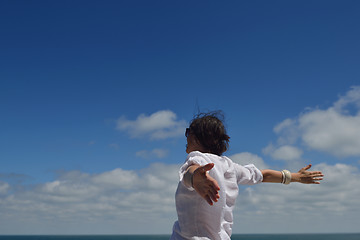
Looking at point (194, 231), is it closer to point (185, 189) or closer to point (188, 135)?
point (185, 189)

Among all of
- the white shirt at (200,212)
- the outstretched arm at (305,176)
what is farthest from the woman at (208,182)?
the outstretched arm at (305,176)

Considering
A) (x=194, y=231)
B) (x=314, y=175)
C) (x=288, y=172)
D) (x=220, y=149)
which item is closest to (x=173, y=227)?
(x=194, y=231)

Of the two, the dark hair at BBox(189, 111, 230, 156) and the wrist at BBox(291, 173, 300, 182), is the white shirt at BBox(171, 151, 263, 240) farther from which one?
the wrist at BBox(291, 173, 300, 182)

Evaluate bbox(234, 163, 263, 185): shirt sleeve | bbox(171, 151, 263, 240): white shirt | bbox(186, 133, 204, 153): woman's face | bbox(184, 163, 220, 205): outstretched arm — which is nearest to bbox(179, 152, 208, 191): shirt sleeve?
bbox(171, 151, 263, 240): white shirt

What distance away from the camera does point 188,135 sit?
10.6ft

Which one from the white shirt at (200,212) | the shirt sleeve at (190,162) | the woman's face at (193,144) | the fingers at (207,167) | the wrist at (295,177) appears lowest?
the white shirt at (200,212)

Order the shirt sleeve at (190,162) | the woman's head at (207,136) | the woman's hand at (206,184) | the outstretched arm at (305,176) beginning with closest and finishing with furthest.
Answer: the woman's hand at (206,184) → the shirt sleeve at (190,162) → the woman's head at (207,136) → the outstretched arm at (305,176)

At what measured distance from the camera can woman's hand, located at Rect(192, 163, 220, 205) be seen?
7.60 feet

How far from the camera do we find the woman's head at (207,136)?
3.16 m

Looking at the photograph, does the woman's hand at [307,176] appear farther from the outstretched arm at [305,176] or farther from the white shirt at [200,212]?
the white shirt at [200,212]

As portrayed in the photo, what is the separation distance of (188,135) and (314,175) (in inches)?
62.5

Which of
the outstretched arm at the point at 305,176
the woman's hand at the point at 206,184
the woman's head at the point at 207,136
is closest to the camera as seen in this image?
the woman's hand at the point at 206,184

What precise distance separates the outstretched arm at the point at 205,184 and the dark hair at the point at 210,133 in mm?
742

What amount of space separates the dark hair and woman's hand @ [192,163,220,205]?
0.79m
